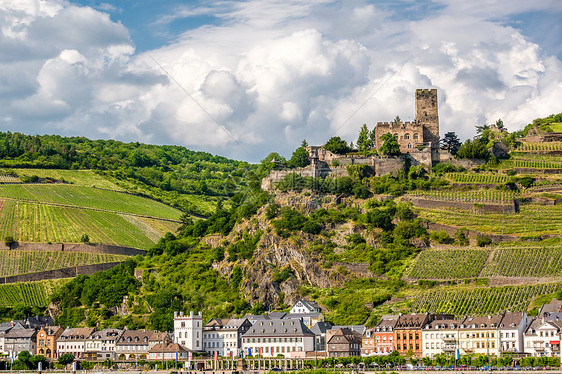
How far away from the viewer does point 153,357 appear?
92.6m

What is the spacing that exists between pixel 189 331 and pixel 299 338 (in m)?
11.4

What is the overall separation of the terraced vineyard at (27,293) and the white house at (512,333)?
56.5 metres

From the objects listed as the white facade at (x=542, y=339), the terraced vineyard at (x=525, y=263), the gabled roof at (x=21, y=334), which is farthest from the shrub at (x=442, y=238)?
the gabled roof at (x=21, y=334)

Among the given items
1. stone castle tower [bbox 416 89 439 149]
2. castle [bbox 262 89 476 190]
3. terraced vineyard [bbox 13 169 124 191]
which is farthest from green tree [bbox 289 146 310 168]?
terraced vineyard [bbox 13 169 124 191]

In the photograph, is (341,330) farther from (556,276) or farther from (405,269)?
(556,276)

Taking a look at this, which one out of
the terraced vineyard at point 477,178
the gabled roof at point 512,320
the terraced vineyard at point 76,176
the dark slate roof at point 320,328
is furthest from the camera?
the terraced vineyard at point 76,176

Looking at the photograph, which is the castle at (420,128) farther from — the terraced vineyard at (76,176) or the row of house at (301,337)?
the terraced vineyard at (76,176)

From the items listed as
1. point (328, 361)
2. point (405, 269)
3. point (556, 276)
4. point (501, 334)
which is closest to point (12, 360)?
point (328, 361)

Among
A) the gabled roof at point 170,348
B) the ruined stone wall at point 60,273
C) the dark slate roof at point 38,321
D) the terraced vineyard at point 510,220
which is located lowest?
the gabled roof at point 170,348

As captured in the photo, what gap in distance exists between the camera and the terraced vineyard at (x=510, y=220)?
334 feet

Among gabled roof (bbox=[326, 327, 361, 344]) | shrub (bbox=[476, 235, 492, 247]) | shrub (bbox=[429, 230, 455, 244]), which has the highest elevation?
shrub (bbox=[429, 230, 455, 244])

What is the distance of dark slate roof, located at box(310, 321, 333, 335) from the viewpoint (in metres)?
91.2

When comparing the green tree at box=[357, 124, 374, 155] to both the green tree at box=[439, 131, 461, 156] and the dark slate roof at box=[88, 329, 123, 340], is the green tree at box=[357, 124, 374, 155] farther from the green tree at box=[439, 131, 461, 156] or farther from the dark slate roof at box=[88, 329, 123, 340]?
the dark slate roof at box=[88, 329, 123, 340]

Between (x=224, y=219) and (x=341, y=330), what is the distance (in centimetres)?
3331
